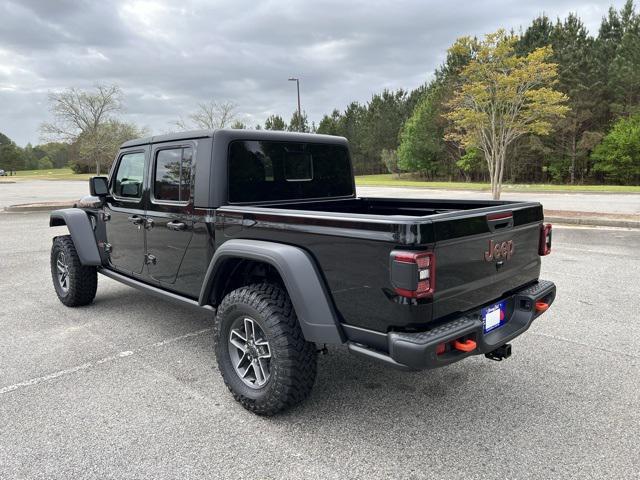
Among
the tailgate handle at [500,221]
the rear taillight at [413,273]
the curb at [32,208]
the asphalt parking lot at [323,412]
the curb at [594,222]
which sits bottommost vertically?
the asphalt parking lot at [323,412]

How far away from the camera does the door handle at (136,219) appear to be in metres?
4.00

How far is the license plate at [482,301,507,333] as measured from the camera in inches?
107

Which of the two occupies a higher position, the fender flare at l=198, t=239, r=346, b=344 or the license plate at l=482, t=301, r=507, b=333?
the fender flare at l=198, t=239, r=346, b=344

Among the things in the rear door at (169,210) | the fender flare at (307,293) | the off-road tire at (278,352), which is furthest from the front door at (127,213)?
the fender flare at (307,293)

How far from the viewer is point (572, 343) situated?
397cm

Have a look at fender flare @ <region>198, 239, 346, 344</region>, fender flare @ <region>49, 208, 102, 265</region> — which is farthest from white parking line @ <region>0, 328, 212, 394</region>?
fender flare @ <region>198, 239, 346, 344</region>

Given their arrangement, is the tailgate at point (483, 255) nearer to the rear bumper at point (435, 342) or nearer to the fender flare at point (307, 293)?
the rear bumper at point (435, 342)

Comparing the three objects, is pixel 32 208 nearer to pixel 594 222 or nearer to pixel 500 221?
pixel 500 221

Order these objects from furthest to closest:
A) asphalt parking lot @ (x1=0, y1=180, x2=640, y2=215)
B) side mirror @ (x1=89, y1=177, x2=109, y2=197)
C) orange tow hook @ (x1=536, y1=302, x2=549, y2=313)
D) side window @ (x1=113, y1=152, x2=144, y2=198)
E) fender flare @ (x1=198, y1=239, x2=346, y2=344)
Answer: asphalt parking lot @ (x1=0, y1=180, x2=640, y2=215), side mirror @ (x1=89, y1=177, x2=109, y2=197), side window @ (x1=113, y1=152, x2=144, y2=198), orange tow hook @ (x1=536, y1=302, x2=549, y2=313), fender flare @ (x1=198, y1=239, x2=346, y2=344)

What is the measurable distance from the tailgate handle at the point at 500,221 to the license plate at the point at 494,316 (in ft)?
1.58

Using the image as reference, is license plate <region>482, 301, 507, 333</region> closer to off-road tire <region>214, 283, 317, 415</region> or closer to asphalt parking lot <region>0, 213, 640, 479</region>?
asphalt parking lot <region>0, 213, 640, 479</region>

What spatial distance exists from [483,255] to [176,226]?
224cm

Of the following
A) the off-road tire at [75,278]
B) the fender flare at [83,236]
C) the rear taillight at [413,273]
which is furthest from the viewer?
the off-road tire at [75,278]

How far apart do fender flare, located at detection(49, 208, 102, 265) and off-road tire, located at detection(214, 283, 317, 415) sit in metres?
2.44
